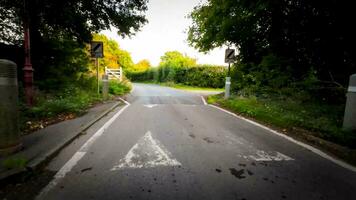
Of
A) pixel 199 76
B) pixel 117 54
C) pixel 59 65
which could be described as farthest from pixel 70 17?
pixel 117 54

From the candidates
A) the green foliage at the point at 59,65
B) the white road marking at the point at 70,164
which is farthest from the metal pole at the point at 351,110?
the green foliage at the point at 59,65

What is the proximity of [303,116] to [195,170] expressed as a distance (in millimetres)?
4625

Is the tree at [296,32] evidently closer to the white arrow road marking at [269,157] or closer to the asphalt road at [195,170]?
the asphalt road at [195,170]

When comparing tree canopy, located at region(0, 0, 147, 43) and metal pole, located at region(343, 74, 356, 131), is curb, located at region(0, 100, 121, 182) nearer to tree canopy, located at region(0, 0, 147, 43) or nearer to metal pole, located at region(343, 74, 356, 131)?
tree canopy, located at region(0, 0, 147, 43)

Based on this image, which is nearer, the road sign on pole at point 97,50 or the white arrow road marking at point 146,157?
the white arrow road marking at point 146,157

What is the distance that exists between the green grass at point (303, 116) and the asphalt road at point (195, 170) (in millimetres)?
865

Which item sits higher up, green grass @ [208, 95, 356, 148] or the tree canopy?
the tree canopy

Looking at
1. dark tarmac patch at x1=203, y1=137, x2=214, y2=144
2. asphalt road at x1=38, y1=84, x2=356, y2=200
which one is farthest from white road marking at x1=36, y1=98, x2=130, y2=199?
dark tarmac patch at x1=203, y1=137, x2=214, y2=144

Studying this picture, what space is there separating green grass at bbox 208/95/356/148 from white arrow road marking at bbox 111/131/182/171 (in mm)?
3491

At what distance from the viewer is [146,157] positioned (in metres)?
3.90

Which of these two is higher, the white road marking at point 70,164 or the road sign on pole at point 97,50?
the road sign on pole at point 97,50

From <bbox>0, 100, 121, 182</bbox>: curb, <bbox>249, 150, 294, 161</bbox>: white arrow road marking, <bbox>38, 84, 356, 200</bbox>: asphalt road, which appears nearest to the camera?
<bbox>38, 84, 356, 200</bbox>: asphalt road

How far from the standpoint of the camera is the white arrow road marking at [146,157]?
3594 millimetres

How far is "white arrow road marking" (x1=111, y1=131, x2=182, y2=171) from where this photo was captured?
3594 millimetres
